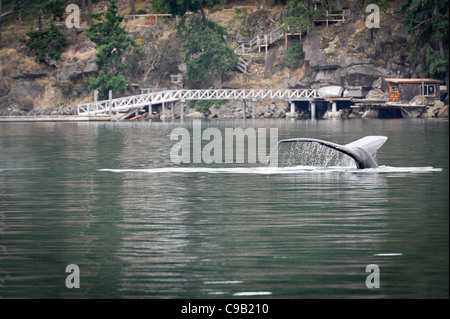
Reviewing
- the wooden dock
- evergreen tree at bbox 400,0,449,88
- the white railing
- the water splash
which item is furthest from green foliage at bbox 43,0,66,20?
the water splash

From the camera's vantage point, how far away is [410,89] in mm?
84750

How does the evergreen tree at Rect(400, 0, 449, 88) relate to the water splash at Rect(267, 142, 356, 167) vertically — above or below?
above

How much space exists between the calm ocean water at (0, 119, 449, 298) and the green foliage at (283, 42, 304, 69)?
67.2 m

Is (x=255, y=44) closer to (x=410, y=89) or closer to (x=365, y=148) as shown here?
(x=410, y=89)

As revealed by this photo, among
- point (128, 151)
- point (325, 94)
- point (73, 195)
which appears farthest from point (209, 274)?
point (325, 94)

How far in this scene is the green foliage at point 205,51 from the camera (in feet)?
311

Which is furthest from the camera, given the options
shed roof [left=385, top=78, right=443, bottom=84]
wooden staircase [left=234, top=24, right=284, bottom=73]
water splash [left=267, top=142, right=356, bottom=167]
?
wooden staircase [left=234, top=24, right=284, bottom=73]

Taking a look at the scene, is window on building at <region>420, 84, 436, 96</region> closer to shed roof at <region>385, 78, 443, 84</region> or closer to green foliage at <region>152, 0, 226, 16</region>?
shed roof at <region>385, 78, 443, 84</region>

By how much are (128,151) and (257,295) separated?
2855 cm

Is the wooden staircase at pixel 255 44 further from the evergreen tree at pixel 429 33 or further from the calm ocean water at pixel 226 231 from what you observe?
the calm ocean water at pixel 226 231

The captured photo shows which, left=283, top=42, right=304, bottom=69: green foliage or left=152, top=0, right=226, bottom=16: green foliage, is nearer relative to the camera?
left=152, top=0, right=226, bottom=16: green foliage

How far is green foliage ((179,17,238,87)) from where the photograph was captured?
9488 cm
